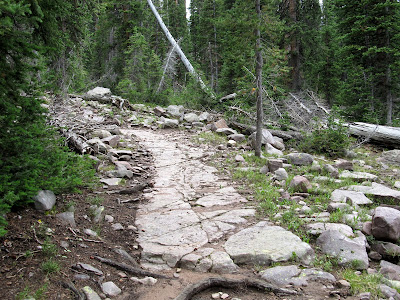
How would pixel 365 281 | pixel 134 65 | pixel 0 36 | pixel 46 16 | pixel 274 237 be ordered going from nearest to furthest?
pixel 0 36 < pixel 365 281 < pixel 46 16 < pixel 274 237 < pixel 134 65

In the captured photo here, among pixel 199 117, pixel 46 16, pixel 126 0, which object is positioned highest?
pixel 126 0

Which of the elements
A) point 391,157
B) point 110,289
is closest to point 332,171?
point 391,157

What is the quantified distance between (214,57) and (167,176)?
2222cm

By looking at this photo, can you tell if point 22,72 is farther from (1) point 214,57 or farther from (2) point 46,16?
(1) point 214,57

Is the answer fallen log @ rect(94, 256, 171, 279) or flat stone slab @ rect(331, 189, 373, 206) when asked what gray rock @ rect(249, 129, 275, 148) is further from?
fallen log @ rect(94, 256, 171, 279)

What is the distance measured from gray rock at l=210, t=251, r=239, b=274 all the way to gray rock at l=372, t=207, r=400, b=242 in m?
2.35

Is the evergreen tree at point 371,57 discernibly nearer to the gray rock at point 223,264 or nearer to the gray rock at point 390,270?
the gray rock at point 390,270

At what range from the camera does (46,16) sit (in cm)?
395

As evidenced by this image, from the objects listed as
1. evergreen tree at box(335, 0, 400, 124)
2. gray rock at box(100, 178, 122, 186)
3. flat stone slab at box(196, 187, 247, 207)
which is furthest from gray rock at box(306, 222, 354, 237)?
evergreen tree at box(335, 0, 400, 124)

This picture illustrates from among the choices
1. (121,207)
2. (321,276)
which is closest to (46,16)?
(121,207)

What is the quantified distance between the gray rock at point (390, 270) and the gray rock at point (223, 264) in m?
1.93

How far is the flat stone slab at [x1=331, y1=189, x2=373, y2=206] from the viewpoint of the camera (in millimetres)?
5738

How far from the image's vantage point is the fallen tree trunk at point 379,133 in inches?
465

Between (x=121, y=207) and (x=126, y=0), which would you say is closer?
(x=121, y=207)
